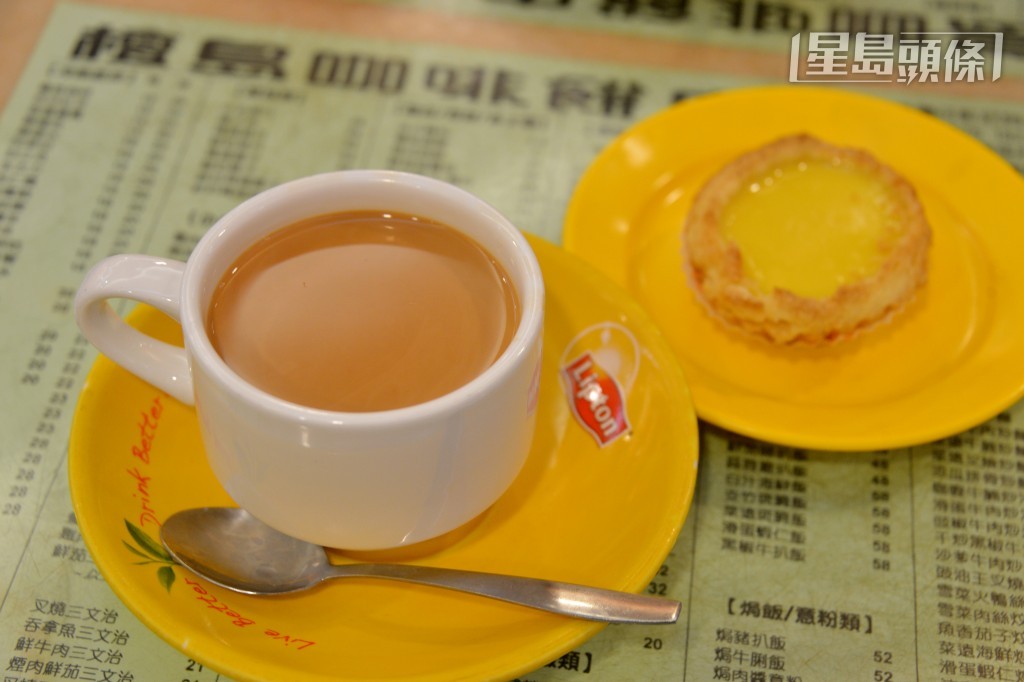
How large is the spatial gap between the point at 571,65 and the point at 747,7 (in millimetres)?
407

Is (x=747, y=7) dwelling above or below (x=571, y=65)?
above

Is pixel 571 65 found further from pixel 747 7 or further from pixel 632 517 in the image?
pixel 632 517

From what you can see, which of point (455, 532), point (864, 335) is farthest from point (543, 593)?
point (864, 335)

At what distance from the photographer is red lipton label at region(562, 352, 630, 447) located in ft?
3.68

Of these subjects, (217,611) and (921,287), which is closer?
(217,611)

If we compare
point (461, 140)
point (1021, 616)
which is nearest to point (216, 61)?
point (461, 140)

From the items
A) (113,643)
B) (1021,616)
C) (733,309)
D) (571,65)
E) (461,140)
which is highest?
(571,65)

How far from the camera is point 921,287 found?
1.37 metres

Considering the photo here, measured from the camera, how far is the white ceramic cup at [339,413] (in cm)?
84

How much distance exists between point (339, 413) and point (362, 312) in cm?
19

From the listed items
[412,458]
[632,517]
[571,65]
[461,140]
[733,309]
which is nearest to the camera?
[412,458]
